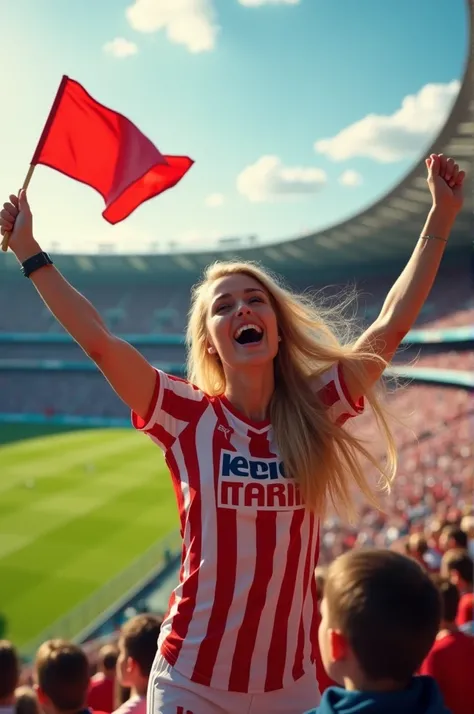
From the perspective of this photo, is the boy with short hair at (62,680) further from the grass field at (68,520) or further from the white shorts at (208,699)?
the grass field at (68,520)

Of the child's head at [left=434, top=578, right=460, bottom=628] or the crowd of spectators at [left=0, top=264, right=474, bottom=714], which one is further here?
the child's head at [left=434, top=578, right=460, bottom=628]

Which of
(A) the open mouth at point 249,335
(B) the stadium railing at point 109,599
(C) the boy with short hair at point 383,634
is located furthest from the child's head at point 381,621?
(B) the stadium railing at point 109,599

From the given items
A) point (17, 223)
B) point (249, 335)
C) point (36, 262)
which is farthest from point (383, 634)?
point (17, 223)

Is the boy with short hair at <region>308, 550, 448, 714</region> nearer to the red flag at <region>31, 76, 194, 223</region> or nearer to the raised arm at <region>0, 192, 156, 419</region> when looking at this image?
the raised arm at <region>0, 192, 156, 419</region>

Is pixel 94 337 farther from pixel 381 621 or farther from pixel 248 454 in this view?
pixel 381 621

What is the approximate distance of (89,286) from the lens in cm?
4369

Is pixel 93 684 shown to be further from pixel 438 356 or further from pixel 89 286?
pixel 89 286

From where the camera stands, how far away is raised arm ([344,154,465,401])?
215 centimetres

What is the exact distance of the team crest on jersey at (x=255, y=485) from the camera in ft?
5.94

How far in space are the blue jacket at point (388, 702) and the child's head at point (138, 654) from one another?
5.42ft

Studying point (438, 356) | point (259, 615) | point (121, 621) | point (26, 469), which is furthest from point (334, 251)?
point (259, 615)

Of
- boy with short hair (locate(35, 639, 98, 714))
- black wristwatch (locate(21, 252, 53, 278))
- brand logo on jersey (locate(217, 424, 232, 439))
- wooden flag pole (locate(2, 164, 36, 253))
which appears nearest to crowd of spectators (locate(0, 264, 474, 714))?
boy with short hair (locate(35, 639, 98, 714))

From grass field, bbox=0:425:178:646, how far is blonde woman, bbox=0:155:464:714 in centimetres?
909

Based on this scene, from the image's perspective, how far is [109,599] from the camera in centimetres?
1122
